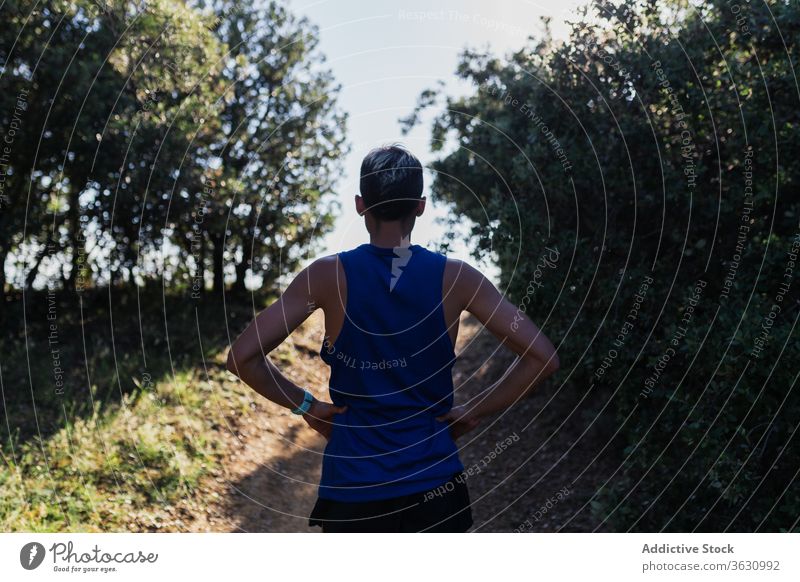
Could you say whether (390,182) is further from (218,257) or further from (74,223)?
(218,257)

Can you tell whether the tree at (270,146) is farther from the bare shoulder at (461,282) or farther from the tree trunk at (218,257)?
the bare shoulder at (461,282)

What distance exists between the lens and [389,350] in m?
3.34

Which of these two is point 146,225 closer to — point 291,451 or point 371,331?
point 291,451

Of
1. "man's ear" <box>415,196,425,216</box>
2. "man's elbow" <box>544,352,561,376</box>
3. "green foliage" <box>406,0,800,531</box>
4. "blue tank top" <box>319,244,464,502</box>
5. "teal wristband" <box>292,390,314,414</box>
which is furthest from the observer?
"green foliage" <box>406,0,800,531</box>

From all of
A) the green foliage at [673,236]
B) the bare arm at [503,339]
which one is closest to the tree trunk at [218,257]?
the green foliage at [673,236]

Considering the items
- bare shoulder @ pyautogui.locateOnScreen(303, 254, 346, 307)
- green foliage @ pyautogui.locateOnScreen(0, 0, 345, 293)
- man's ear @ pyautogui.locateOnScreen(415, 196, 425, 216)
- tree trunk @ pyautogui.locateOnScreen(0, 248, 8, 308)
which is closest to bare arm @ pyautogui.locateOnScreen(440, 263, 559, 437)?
man's ear @ pyautogui.locateOnScreen(415, 196, 425, 216)

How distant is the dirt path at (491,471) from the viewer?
909 centimetres

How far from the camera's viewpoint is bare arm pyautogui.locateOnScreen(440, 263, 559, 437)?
11.6ft

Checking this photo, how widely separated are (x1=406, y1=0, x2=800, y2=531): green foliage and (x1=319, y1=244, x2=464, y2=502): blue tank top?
12.0 feet

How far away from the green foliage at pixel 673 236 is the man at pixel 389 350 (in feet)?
11.6

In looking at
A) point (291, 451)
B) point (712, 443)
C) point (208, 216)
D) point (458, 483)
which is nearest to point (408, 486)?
point (458, 483)

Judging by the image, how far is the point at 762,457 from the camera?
6215 mm

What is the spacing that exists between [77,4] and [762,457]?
1051 centimetres

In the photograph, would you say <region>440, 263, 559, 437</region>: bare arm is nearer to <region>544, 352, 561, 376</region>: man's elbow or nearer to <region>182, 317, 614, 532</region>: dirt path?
<region>544, 352, 561, 376</region>: man's elbow
